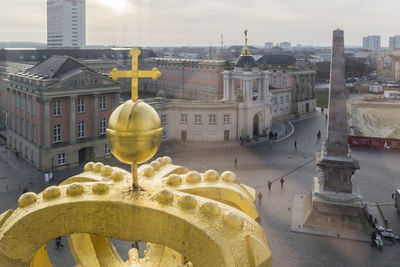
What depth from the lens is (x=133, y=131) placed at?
6281 millimetres

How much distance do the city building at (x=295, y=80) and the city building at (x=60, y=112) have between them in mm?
42167

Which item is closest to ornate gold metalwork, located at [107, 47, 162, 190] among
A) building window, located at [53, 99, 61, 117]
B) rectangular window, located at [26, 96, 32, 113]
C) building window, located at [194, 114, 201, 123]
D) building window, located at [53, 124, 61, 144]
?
building window, located at [53, 99, 61, 117]

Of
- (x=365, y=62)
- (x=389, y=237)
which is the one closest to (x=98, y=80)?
(x=389, y=237)

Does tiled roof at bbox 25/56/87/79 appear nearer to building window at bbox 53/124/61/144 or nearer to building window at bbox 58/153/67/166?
building window at bbox 53/124/61/144

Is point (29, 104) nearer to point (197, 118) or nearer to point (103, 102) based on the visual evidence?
point (103, 102)

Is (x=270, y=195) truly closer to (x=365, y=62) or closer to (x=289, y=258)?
(x=289, y=258)

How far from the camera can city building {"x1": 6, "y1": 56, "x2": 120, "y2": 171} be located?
44406 millimetres

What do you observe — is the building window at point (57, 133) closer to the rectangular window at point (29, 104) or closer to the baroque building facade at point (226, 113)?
the rectangular window at point (29, 104)

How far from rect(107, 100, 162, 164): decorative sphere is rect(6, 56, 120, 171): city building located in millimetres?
40103

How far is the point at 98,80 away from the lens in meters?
48.1

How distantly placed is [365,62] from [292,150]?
110 meters

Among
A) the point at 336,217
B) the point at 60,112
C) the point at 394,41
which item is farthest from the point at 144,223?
the point at 394,41

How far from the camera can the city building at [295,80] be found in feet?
273

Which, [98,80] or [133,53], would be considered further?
[98,80]
